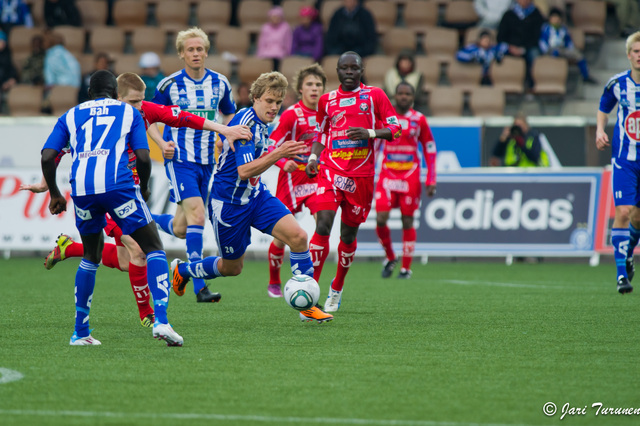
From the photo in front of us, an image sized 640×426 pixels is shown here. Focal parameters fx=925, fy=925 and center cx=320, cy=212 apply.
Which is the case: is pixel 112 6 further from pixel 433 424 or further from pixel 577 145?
pixel 433 424

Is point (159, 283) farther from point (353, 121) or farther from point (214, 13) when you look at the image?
point (214, 13)

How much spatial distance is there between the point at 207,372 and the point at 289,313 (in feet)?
10.0

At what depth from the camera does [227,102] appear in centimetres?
960

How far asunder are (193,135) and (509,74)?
403 inches

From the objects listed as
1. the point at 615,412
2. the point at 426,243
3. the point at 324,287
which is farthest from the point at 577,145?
the point at 615,412

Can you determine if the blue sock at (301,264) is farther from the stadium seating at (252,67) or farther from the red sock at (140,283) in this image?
the stadium seating at (252,67)

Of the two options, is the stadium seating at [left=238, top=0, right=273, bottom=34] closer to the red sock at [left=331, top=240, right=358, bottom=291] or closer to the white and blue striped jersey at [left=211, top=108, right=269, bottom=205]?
the red sock at [left=331, top=240, right=358, bottom=291]

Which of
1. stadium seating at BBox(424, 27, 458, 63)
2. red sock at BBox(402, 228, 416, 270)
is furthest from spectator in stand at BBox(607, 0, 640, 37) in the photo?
red sock at BBox(402, 228, 416, 270)

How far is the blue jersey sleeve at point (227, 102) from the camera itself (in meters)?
9.55

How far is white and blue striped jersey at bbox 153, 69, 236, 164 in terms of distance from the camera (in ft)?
30.8

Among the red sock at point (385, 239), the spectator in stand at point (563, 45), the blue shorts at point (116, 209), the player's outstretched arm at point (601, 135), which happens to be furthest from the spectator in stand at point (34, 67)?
the blue shorts at point (116, 209)

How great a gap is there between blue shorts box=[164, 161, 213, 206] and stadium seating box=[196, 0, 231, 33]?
458 inches

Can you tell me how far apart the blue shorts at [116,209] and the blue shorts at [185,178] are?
2913mm

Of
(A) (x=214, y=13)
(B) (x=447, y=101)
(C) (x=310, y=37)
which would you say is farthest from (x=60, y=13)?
(B) (x=447, y=101)
